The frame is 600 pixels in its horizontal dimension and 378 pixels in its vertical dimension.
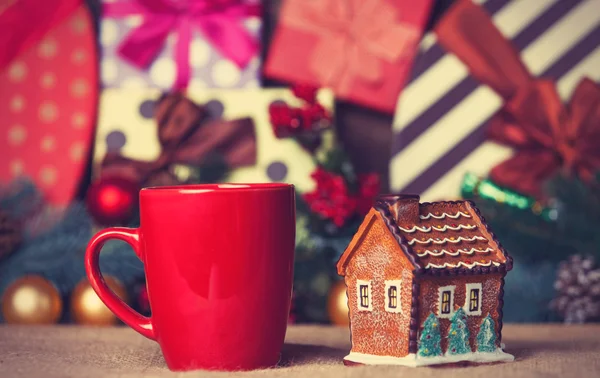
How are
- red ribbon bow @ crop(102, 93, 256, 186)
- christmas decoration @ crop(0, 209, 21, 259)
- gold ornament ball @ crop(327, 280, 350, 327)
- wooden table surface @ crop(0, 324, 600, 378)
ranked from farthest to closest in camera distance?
red ribbon bow @ crop(102, 93, 256, 186)
christmas decoration @ crop(0, 209, 21, 259)
gold ornament ball @ crop(327, 280, 350, 327)
wooden table surface @ crop(0, 324, 600, 378)

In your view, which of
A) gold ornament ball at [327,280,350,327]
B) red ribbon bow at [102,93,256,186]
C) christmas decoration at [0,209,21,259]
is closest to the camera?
gold ornament ball at [327,280,350,327]

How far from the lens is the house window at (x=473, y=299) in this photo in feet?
1.91

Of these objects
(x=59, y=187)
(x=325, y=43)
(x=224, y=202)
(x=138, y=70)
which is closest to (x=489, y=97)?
(x=325, y=43)

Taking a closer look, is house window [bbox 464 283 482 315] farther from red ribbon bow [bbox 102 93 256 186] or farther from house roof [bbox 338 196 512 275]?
red ribbon bow [bbox 102 93 256 186]

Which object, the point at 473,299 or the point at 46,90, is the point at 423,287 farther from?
the point at 46,90

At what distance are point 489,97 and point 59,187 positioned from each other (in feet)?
2.51

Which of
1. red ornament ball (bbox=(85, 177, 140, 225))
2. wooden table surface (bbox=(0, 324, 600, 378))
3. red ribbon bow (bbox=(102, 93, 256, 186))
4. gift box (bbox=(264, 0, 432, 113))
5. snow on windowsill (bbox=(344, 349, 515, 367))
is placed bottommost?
wooden table surface (bbox=(0, 324, 600, 378))

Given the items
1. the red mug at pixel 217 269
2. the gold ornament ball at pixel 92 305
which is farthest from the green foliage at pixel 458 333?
the gold ornament ball at pixel 92 305

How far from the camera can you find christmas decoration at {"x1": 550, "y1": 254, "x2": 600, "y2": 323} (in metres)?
1.07

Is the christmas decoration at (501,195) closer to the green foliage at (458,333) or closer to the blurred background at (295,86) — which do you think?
the blurred background at (295,86)

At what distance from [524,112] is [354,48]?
12.3 inches

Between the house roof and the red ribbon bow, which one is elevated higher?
the red ribbon bow

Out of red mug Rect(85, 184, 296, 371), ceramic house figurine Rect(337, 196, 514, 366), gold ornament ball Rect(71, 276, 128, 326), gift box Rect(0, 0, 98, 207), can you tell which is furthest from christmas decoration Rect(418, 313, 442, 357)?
gift box Rect(0, 0, 98, 207)

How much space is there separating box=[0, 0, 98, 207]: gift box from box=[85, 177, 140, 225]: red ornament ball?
6.6 inches
